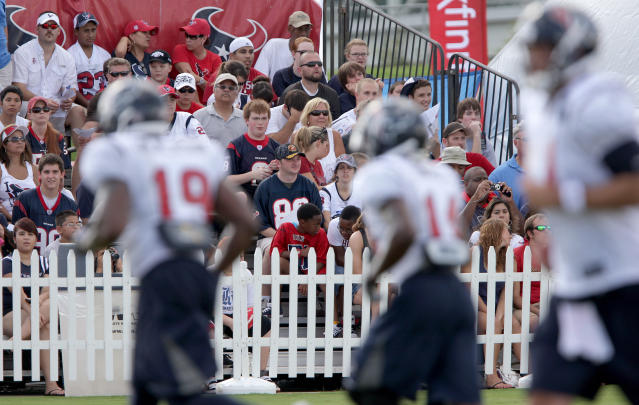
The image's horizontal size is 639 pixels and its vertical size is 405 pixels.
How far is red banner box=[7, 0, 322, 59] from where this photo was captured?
1304 centimetres

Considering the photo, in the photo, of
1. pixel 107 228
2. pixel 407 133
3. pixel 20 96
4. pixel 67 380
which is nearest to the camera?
pixel 107 228

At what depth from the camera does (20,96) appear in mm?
10773

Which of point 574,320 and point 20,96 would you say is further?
point 20,96

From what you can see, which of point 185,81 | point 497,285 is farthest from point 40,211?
point 497,285

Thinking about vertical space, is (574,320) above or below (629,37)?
below

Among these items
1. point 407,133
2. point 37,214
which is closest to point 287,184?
point 37,214

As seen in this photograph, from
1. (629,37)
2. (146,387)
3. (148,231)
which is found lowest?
(146,387)

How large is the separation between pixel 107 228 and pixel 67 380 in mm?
5022

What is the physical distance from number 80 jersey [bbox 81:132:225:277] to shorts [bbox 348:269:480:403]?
960 millimetres

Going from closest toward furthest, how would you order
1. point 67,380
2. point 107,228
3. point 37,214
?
point 107,228 → point 67,380 → point 37,214

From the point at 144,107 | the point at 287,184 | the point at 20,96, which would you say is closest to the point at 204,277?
the point at 144,107

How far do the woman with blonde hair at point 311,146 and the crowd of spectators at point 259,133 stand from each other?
13mm

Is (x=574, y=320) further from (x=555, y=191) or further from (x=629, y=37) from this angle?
(x=629, y=37)

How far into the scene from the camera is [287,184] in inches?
388
